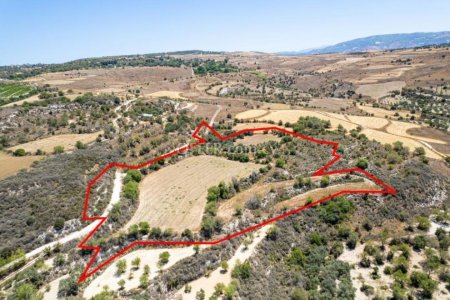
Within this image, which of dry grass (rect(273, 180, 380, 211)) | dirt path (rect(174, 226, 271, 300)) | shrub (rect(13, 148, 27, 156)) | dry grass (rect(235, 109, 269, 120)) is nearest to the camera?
dirt path (rect(174, 226, 271, 300))

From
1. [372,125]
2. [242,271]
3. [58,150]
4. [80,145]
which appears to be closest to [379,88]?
[372,125]

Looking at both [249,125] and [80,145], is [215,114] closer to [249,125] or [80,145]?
[249,125]

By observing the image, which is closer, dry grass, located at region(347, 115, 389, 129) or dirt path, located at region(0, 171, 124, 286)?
dirt path, located at region(0, 171, 124, 286)

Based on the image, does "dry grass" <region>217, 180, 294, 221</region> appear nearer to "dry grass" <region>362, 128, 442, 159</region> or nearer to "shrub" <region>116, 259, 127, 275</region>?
"shrub" <region>116, 259, 127, 275</region>

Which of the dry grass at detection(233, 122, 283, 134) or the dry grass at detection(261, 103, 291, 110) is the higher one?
the dry grass at detection(233, 122, 283, 134)

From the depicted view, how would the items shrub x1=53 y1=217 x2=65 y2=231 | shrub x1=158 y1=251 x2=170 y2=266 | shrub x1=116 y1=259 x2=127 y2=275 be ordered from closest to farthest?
shrub x1=116 y1=259 x2=127 y2=275 < shrub x1=158 y1=251 x2=170 y2=266 < shrub x1=53 y1=217 x2=65 y2=231

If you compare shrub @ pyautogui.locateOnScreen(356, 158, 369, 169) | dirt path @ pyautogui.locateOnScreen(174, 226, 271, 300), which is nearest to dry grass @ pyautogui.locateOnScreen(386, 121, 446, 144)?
shrub @ pyautogui.locateOnScreen(356, 158, 369, 169)

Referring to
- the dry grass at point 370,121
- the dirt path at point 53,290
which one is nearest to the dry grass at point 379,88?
the dry grass at point 370,121
